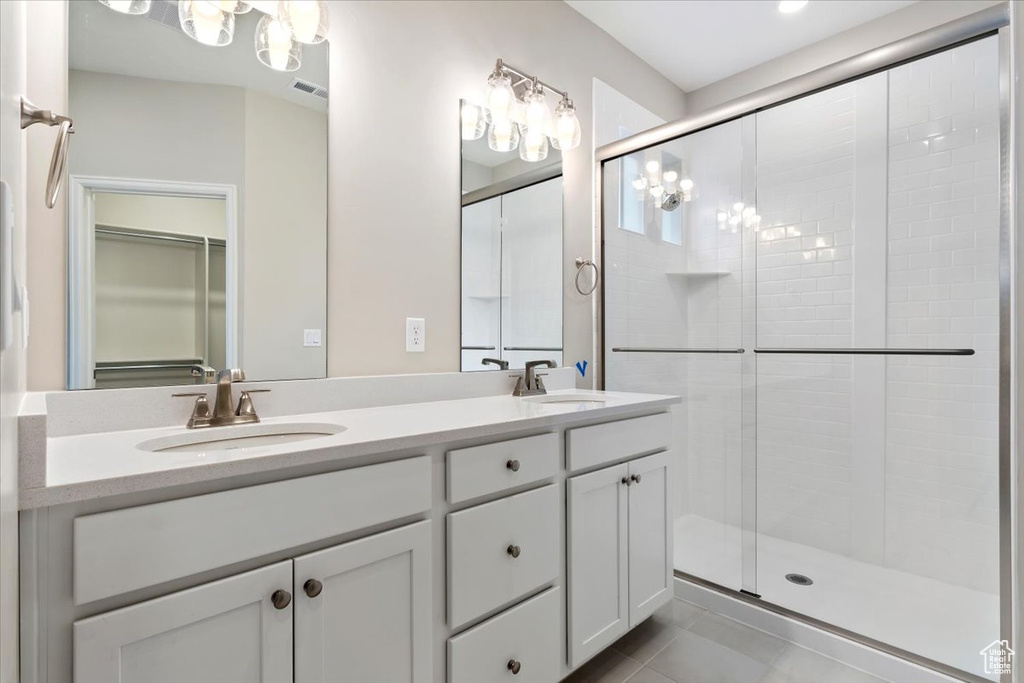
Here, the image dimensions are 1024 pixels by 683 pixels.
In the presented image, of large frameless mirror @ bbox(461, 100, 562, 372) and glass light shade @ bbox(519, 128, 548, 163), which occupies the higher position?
glass light shade @ bbox(519, 128, 548, 163)

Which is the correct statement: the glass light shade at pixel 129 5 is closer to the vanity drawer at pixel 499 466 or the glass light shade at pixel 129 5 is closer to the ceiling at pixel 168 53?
the ceiling at pixel 168 53

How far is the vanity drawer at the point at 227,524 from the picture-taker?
0.77 m

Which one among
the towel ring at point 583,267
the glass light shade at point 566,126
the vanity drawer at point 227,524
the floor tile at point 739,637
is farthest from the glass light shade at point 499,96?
the floor tile at point 739,637

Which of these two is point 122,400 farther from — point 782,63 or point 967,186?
point 782,63

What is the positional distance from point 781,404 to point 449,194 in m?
1.80

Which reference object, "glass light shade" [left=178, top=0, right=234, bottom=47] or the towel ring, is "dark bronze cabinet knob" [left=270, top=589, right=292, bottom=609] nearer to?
"glass light shade" [left=178, top=0, right=234, bottom=47]

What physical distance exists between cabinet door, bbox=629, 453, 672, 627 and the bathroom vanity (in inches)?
0.5

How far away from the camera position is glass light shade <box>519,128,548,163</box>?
212 centimetres

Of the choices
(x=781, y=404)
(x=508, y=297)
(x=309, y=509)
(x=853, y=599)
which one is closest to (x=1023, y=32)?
(x=309, y=509)

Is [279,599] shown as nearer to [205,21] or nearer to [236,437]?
[236,437]

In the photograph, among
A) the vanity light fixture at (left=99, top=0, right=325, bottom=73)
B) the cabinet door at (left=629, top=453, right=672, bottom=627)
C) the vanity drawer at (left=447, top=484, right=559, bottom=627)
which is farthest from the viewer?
the cabinet door at (left=629, top=453, right=672, bottom=627)

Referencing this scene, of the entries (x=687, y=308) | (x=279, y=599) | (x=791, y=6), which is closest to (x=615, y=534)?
(x=279, y=599)

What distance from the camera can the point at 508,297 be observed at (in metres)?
2.12

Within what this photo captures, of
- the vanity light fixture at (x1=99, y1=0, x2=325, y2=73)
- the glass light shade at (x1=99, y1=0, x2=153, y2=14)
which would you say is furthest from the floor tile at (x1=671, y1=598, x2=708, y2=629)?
the glass light shade at (x1=99, y1=0, x2=153, y2=14)
